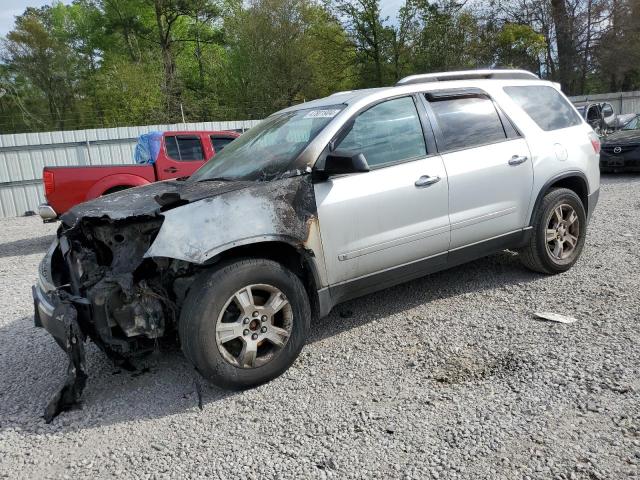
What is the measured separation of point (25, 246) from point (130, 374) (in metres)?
7.59

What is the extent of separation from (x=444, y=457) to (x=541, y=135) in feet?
10.8

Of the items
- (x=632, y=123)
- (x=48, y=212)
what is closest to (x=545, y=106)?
(x=48, y=212)

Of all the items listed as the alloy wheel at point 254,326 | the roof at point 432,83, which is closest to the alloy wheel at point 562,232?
the roof at point 432,83

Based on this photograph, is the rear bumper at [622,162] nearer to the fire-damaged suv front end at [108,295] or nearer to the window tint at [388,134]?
the window tint at [388,134]

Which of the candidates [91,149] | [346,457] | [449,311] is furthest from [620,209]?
[91,149]

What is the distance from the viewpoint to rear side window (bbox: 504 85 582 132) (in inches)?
186

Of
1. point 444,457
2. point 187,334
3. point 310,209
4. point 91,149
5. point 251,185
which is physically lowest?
point 444,457

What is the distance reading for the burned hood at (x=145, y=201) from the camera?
3.19m

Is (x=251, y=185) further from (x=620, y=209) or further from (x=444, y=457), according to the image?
(x=620, y=209)

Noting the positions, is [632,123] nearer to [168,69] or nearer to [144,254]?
[144,254]

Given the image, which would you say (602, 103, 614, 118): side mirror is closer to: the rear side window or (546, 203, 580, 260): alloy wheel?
the rear side window

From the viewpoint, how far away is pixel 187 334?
3.04 metres

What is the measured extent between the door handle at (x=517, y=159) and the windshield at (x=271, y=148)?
1.61 metres

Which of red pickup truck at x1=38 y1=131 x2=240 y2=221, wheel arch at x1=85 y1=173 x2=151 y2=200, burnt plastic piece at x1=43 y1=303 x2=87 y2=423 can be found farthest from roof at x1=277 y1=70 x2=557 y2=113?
wheel arch at x1=85 y1=173 x2=151 y2=200
